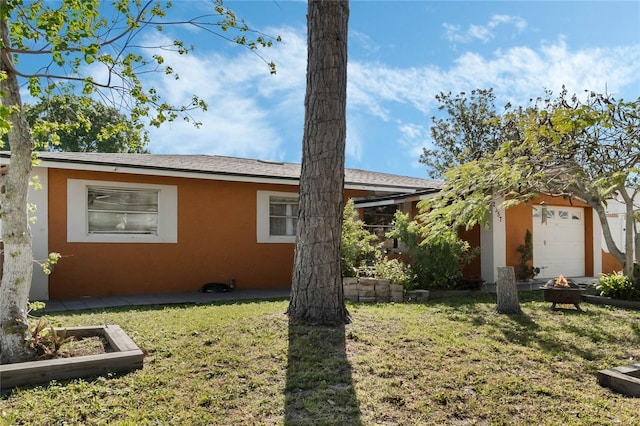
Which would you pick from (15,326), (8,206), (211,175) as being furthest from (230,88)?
(15,326)

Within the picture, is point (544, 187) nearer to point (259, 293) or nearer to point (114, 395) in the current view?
point (259, 293)

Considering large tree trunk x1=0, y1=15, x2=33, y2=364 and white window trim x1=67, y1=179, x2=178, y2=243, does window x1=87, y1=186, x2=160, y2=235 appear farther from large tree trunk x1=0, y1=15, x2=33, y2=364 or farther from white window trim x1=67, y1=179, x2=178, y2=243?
large tree trunk x1=0, y1=15, x2=33, y2=364

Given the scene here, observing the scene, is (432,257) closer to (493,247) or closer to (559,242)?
(493,247)

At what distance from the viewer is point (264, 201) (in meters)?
11.1

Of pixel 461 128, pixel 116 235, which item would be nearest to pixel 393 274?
pixel 116 235

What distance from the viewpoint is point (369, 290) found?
8703mm

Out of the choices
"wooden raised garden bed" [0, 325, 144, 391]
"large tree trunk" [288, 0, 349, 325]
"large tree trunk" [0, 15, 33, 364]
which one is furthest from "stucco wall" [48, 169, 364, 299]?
"wooden raised garden bed" [0, 325, 144, 391]

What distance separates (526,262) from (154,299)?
9762 mm

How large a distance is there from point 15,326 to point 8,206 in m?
1.15

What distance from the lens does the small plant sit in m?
12.0

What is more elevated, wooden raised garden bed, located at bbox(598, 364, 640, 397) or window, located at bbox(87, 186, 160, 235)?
window, located at bbox(87, 186, 160, 235)

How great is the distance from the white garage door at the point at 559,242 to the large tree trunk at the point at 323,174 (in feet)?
30.4

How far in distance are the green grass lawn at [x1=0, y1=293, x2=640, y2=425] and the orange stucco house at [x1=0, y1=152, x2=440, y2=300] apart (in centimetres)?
319

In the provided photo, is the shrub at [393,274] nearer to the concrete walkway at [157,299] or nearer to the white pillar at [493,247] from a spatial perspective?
the concrete walkway at [157,299]
